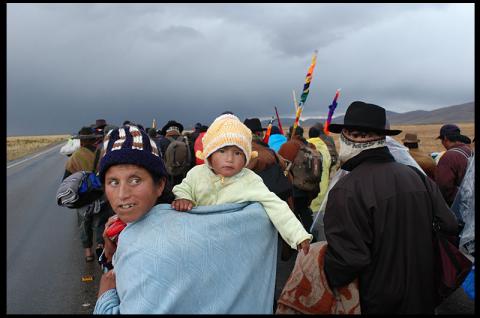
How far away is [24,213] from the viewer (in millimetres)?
10227

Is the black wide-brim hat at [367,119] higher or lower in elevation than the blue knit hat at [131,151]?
higher

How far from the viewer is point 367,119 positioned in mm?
2539

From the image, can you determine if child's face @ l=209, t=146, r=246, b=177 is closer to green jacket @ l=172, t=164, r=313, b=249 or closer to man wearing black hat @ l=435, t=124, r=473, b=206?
green jacket @ l=172, t=164, r=313, b=249

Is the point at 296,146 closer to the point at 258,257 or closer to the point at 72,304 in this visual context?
the point at 72,304

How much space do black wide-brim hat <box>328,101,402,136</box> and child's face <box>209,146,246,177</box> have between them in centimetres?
81

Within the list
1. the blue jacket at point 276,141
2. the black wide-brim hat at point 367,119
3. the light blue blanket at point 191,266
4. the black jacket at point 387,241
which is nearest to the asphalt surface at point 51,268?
the blue jacket at point 276,141

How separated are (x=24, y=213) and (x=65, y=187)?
9.08 meters

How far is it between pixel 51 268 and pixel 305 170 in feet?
14.2

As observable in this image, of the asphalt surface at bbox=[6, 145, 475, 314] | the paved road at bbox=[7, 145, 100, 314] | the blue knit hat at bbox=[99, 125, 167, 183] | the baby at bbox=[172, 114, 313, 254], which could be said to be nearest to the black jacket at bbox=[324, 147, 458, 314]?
the baby at bbox=[172, 114, 313, 254]

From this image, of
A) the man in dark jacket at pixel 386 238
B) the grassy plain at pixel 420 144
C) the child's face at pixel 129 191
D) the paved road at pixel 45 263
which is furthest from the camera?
the grassy plain at pixel 420 144

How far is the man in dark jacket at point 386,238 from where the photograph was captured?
2.24 m

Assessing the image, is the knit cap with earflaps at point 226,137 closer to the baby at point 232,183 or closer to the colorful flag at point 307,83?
the baby at point 232,183

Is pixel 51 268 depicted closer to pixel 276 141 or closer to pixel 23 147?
pixel 276 141

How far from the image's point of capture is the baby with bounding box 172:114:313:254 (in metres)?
1.98
